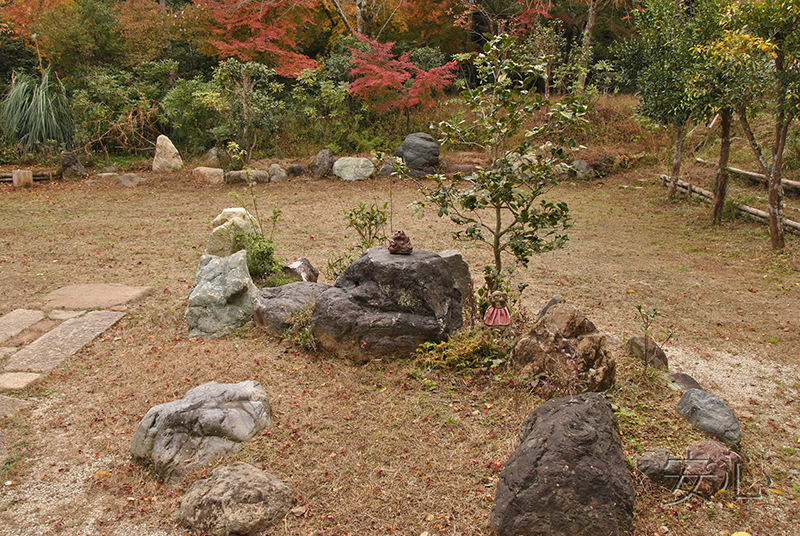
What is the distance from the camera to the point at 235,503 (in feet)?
8.99

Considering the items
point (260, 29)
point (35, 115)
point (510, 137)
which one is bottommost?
point (35, 115)

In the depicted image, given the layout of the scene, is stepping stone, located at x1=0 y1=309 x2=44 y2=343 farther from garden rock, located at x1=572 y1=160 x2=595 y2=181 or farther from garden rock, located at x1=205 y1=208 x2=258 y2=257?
garden rock, located at x1=572 y1=160 x2=595 y2=181

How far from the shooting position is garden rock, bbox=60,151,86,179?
39.1 feet

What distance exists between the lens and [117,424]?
3604 mm

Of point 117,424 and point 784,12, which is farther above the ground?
point 784,12

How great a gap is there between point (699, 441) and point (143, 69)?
15188 mm

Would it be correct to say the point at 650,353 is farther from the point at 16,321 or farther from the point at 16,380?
the point at 16,321

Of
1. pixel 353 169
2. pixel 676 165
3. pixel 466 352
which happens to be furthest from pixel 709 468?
pixel 353 169

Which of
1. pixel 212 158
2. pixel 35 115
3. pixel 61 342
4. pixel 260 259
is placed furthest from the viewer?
pixel 212 158

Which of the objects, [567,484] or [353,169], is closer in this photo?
[567,484]

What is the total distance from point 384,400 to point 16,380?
2.88m

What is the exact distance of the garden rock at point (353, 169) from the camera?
41.1ft

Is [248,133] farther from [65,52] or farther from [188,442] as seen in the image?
[188,442]

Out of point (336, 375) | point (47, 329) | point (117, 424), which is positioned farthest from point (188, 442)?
point (47, 329)
